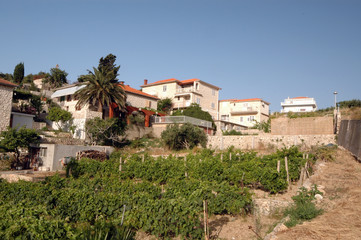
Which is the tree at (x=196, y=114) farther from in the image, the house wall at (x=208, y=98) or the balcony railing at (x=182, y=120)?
the house wall at (x=208, y=98)

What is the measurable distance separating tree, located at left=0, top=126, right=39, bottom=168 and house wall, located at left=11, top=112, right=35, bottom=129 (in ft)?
26.0

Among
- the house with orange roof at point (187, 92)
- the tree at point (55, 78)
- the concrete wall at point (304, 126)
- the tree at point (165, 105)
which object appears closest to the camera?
the concrete wall at point (304, 126)

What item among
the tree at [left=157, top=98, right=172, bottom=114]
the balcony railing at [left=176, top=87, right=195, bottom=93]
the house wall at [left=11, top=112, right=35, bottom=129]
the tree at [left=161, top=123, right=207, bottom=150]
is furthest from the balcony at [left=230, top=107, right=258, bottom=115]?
the house wall at [left=11, top=112, right=35, bottom=129]

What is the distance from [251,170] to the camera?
578 inches

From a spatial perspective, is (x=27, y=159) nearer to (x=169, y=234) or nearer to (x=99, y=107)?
(x=99, y=107)

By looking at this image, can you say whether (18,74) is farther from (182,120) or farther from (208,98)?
(182,120)

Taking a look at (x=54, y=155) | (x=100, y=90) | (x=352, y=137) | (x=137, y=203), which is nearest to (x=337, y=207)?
(x=137, y=203)

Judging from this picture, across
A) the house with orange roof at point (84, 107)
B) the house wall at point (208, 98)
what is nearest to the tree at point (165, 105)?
the house with orange roof at point (84, 107)

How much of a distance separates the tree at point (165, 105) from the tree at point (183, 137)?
55.7 feet

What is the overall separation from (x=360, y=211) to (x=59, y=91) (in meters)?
37.9

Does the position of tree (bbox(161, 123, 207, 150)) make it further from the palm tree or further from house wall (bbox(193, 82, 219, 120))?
house wall (bbox(193, 82, 219, 120))

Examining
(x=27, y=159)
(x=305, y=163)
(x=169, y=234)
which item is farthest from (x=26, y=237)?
(x=27, y=159)

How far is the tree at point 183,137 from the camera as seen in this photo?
91.7 ft

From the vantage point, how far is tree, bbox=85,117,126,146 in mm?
28906
